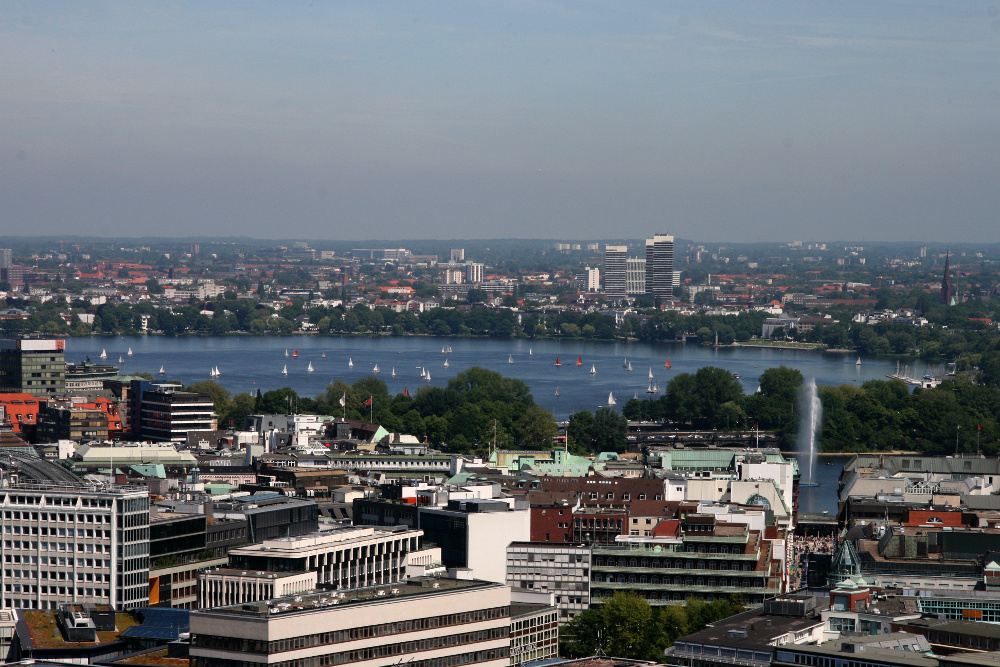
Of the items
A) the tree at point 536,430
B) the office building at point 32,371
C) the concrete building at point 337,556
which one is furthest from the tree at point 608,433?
the concrete building at point 337,556

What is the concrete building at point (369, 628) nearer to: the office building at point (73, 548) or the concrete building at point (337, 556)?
the concrete building at point (337, 556)

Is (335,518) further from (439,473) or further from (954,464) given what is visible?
(954,464)

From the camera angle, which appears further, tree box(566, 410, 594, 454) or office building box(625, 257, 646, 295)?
office building box(625, 257, 646, 295)

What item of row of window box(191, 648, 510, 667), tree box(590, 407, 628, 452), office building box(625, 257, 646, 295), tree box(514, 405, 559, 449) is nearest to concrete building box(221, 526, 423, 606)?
row of window box(191, 648, 510, 667)

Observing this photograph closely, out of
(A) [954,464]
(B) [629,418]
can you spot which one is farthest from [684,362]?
(A) [954,464]

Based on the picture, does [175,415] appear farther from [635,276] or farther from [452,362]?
[635,276]

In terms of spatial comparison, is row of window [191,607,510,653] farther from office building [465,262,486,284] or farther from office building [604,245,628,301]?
office building [465,262,486,284]

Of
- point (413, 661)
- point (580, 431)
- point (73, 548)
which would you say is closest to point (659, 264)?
point (580, 431)
